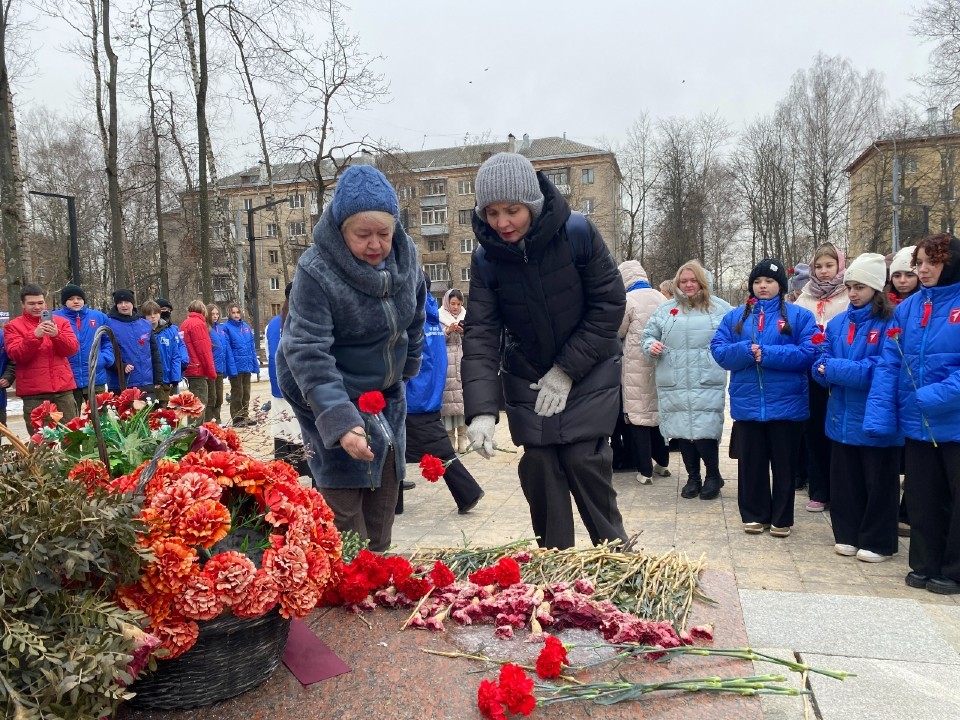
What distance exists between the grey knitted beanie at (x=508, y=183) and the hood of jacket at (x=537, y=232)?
0.06 m

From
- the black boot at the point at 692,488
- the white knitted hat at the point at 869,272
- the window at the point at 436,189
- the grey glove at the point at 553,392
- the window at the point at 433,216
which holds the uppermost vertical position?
the window at the point at 436,189

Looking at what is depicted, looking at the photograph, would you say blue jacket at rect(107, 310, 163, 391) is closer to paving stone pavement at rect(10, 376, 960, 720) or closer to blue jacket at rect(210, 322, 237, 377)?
blue jacket at rect(210, 322, 237, 377)

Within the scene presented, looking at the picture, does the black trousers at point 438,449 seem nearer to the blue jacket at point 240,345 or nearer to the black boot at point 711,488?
the black boot at point 711,488

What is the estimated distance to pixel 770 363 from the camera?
5219 millimetres

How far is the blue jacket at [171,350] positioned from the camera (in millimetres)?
10398

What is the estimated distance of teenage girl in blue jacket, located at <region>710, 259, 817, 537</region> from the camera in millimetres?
5230

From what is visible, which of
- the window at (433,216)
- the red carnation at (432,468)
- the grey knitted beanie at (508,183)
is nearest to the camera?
the red carnation at (432,468)

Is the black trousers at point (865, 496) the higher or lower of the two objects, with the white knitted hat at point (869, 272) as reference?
lower

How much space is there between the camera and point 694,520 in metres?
5.79

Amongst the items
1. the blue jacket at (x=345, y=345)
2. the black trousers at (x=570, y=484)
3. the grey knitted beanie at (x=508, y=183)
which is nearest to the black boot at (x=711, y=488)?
the black trousers at (x=570, y=484)

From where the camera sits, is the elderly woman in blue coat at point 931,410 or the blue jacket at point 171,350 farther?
the blue jacket at point 171,350

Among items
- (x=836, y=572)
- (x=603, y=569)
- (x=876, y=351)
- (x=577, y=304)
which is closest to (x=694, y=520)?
(x=836, y=572)

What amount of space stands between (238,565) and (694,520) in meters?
4.84

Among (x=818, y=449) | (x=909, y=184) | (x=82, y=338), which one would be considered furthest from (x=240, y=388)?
(x=909, y=184)
